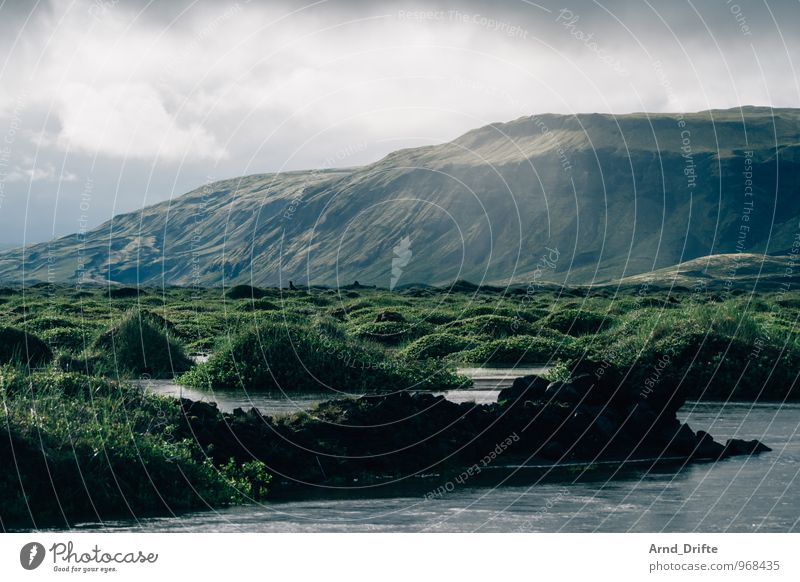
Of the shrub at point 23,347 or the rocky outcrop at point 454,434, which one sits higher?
the shrub at point 23,347

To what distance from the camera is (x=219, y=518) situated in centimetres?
1866

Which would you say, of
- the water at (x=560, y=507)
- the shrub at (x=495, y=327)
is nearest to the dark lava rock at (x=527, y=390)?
the water at (x=560, y=507)

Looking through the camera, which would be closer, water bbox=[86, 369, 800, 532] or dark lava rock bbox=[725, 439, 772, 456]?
water bbox=[86, 369, 800, 532]

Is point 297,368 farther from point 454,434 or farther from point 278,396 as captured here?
point 454,434

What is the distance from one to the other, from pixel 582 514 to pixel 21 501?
410 inches

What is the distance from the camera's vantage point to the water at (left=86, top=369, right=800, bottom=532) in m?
18.3

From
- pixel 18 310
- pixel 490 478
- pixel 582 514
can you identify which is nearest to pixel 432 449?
pixel 490 478

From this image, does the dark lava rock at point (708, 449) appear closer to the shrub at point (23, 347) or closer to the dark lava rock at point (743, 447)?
the dark lava rock at point (743, 447)

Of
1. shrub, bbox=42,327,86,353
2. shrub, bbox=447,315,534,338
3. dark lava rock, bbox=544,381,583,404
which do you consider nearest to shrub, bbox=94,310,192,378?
shrub, bbox=42,327,86,353

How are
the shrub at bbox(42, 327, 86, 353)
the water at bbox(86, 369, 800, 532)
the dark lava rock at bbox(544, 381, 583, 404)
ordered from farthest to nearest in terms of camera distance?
the shrub at bbox(42, 327, 86, 353) < the dark lava rock at bbox(544, 381, 583, 404) < the water at bbox(86, 369, 800, 532)

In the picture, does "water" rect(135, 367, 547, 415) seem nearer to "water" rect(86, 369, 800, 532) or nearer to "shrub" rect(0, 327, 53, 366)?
"shrub" rect(0, 327, 53, 366)

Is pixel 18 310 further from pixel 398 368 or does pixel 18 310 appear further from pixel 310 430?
pixel 310 430

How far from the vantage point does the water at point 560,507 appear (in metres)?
18.3

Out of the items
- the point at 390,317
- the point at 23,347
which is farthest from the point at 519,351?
the point at 23,347
